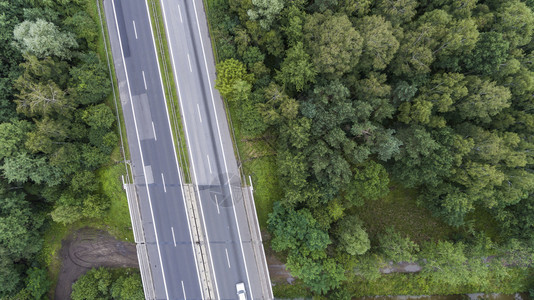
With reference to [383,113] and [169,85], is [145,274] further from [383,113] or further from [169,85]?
[383,113]

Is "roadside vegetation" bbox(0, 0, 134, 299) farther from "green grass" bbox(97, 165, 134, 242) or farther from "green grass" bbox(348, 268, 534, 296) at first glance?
"green grass" bbox(348, 268, 534, 296)

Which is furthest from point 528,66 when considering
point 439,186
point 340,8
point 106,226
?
point 106,226

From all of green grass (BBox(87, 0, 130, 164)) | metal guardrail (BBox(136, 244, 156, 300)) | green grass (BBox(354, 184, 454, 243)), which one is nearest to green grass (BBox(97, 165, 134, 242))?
green grass (BBox(87, 0, 130, 164))

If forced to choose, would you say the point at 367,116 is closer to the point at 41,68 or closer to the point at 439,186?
the point at 439,186

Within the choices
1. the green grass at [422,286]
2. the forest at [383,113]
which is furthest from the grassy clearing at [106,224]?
the green grass at [422,286]

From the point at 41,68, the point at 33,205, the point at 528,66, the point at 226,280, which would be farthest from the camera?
the point at 33,205

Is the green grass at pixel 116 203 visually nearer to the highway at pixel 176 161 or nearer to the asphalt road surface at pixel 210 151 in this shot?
the highway at pixel 176 161

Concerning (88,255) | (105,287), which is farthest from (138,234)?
(88,255)
